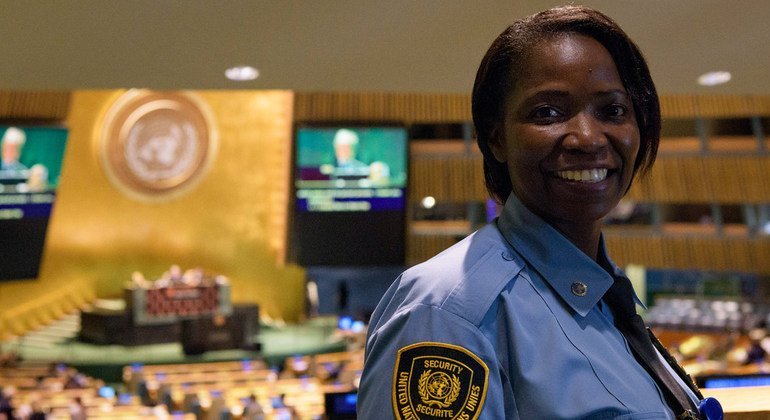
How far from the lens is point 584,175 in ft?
3.77

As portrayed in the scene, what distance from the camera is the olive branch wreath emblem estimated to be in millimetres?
943

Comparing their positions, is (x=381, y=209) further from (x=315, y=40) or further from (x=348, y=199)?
(x=315, y=40)

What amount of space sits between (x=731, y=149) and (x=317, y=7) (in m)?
13.3

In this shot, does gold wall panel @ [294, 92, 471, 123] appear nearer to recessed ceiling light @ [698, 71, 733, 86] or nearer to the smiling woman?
recessed ceiling light @ [698, 71, 733, 86]

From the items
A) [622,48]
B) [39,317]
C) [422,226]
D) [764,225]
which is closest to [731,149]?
[764,225]

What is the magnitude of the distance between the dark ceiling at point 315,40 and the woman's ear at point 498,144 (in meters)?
2.66

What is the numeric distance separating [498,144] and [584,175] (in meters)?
0.15

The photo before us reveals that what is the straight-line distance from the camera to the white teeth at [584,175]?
1.14 metres

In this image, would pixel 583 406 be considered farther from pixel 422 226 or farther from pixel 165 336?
pixel 422 226

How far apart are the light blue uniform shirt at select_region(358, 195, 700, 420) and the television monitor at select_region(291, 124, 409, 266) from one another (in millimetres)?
13224

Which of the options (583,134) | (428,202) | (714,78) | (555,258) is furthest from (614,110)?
(428,202)

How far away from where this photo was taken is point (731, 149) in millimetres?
15477

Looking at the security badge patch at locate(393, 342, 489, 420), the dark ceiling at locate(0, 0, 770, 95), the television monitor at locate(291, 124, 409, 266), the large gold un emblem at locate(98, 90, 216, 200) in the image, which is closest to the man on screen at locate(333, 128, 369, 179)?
the television monitor at locate(291, 124, 409, 266)

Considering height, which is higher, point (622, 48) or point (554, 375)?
point (622, 48)
